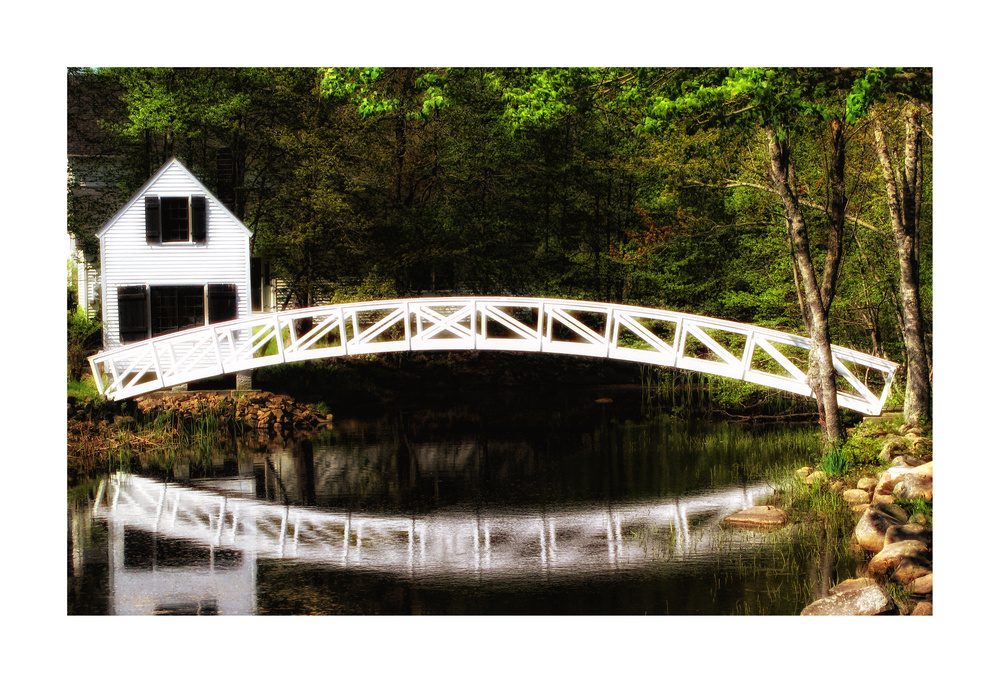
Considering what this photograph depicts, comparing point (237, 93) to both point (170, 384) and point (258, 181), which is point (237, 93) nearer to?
point (258, 181)

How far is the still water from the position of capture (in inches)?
294

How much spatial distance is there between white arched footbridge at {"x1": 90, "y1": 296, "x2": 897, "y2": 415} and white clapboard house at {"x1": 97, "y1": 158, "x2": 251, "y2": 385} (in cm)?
62

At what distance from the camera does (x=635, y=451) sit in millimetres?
13336

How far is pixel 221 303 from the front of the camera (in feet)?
53.0

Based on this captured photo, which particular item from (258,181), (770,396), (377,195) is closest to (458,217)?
(377,195)

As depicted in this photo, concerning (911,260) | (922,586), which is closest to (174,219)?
(911,260)

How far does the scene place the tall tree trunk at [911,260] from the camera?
35.9ft

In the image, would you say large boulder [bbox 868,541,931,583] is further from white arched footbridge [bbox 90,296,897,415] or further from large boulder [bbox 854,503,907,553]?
white arched footbridge [bbox 90,296,897,415]

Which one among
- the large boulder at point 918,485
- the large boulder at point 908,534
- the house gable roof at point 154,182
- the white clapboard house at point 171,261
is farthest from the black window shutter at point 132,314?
the large boulder at point 908,534

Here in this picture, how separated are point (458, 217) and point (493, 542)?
551 inches

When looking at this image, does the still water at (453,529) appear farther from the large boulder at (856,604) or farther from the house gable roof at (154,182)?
the house gable roof at (154,182)

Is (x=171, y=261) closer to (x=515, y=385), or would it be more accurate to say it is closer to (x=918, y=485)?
(x=515, y=385)

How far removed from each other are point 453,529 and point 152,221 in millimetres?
9637

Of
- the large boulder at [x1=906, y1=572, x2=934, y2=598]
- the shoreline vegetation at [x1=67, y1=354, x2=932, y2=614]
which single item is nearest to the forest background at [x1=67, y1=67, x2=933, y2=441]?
the shoreline vegetation at [x1=67, y1=354, x2=932, y2=614]
